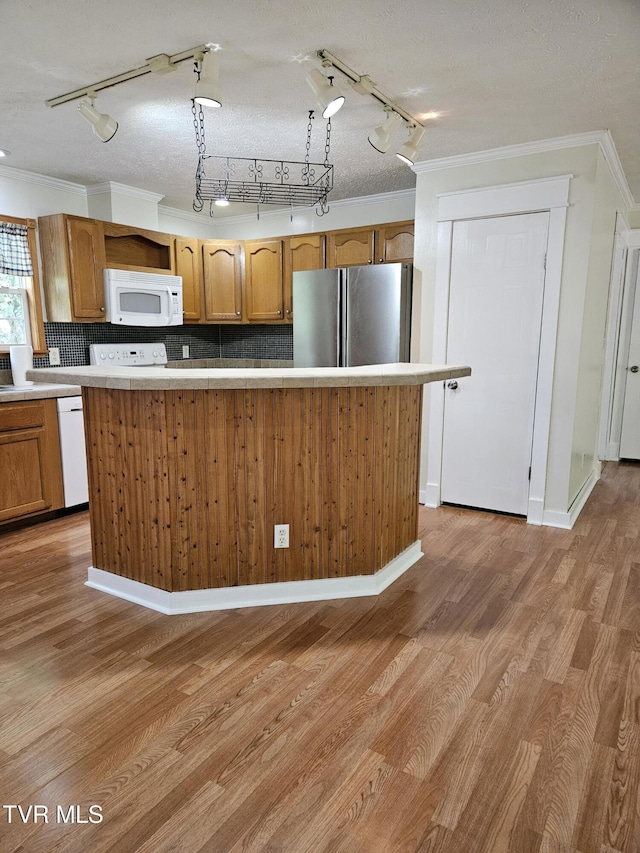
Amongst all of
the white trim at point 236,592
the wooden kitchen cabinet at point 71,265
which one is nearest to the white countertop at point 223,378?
the white trim at point 236,592

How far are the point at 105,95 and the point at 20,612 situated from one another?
8.37 ft

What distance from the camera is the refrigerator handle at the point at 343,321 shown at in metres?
4.09

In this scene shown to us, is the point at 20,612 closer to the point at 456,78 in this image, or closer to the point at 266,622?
the point at 266,622

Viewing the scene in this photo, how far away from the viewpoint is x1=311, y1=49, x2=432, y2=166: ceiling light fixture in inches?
92.2

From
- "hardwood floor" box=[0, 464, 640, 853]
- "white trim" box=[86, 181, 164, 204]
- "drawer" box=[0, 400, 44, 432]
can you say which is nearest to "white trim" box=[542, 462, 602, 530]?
"hardwood floor" box=[0, 464, 640, 853]

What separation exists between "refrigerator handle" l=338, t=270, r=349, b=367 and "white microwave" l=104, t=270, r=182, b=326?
158 centimetres

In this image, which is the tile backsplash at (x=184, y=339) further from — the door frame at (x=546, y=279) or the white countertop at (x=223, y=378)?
the white countertop at (x=223, y=378)

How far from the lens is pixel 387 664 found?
7.06 feet

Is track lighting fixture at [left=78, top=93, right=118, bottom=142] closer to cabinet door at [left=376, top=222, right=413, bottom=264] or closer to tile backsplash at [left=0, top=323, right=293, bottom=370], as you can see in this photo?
tile backsplash at [left=0, top=323, right=293, bottom=370]

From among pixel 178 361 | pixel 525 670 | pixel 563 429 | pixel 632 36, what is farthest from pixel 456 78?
pixel 178 361

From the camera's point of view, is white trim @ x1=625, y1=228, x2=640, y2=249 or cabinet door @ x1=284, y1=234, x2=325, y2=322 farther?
white trim @ x1=625, y1=228, x2=640, y2=249

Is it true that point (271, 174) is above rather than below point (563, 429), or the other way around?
above

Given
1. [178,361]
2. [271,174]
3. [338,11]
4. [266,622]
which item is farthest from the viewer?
[178,361]

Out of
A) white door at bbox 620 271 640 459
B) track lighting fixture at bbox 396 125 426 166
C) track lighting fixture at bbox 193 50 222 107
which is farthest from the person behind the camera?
white door at bbox 620 271 640 459
